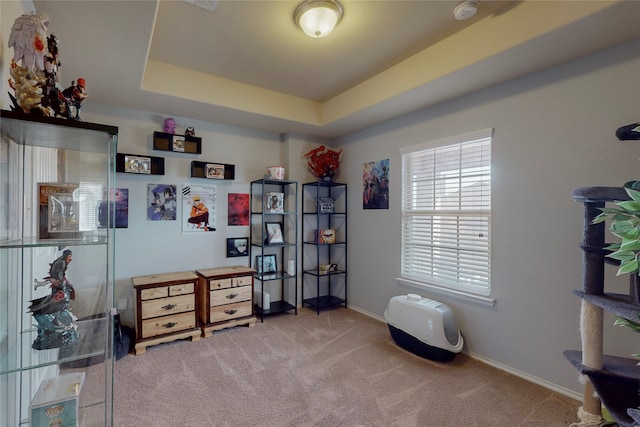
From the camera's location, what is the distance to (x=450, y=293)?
9.25ft

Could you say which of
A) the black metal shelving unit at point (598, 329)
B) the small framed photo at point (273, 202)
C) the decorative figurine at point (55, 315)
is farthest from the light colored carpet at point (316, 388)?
the small framed photo at point (273, 202)

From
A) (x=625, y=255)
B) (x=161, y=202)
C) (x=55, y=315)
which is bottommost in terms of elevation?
(x=55, y=315)

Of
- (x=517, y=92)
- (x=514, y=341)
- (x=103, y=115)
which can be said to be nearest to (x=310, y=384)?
(x=514, y=341)

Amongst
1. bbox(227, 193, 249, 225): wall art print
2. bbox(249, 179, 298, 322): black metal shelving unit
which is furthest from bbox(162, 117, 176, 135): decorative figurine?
bbox(249, 179, 298, 322): black metal shelving unit

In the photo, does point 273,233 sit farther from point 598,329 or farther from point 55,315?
point 598,329

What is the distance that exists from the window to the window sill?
0.05ft

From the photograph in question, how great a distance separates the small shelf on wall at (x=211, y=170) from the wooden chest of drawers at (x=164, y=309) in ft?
3.80

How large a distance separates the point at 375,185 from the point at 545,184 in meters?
1.74

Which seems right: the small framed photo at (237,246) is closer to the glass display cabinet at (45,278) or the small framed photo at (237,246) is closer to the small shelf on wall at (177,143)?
the small shelf on wall at (177,143)

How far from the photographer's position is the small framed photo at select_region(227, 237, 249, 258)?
12.0 ft

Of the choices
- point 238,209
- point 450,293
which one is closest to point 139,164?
point 238,209

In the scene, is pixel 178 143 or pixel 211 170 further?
pixel 211 170

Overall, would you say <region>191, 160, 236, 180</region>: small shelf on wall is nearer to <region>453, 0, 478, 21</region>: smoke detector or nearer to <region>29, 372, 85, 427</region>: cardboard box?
<region>29, 372, 85, 427</region>: cardboard box

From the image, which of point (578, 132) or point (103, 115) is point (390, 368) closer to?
point (578, 132)
